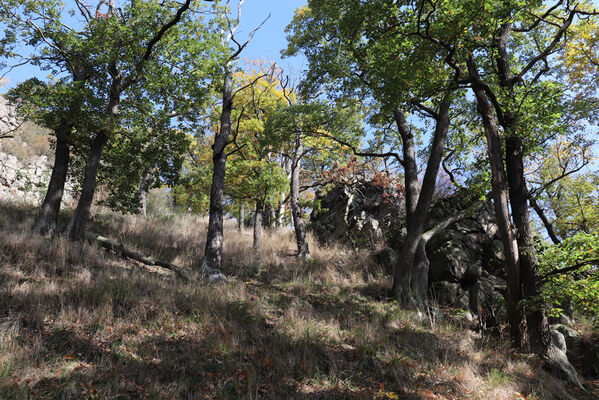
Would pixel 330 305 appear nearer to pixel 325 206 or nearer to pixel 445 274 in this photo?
pixel 445 274

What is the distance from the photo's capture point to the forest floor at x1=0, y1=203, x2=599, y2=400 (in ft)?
11.0

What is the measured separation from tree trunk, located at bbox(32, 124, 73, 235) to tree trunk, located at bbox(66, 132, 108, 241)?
719 mm

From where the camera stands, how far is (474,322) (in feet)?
25.4

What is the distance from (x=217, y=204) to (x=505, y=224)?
24.4 ft

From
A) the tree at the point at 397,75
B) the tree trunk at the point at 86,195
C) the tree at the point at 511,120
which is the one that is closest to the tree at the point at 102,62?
the tree trunk at the point at 86,195

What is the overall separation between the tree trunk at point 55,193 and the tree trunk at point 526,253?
41.7 ft

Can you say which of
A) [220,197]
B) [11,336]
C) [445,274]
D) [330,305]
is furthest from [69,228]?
[445,274]

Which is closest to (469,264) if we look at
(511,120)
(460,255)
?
(460,255)

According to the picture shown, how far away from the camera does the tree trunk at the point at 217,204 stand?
26.2ft

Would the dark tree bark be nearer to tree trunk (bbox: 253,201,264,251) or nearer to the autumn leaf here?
the autumn leaf

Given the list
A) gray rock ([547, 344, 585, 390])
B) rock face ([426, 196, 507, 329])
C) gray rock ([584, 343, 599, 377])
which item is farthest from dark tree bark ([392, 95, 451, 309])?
gray rock ([584, 343, 599, 377])

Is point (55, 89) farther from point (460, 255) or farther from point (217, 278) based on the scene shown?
point (460, 255)

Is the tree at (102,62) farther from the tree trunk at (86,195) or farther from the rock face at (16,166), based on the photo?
the rock face at (16,166)

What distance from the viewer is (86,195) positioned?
9.05 meters
